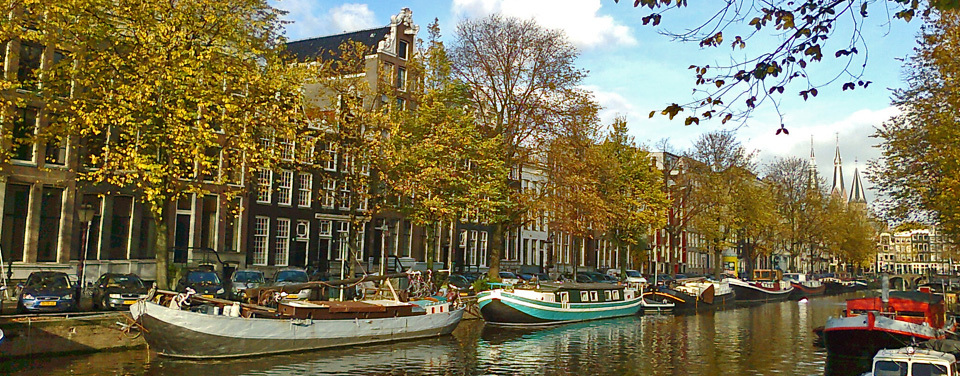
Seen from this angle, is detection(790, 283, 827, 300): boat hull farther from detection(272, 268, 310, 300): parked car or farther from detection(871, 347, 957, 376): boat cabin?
detection(871, 347, 957, 376): boat cabin

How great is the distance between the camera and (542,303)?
46875mm

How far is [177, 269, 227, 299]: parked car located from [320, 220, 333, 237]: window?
19531mm

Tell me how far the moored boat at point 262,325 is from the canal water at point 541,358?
51cm

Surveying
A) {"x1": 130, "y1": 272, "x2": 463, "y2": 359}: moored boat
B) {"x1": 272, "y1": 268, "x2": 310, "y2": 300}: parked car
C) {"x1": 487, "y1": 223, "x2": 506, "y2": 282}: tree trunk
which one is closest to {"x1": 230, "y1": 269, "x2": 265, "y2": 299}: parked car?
{"x1": 272, "y1": 268, "x2": 310, "y2": 300}: parked car

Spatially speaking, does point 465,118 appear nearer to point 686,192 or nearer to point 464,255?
point 464,255

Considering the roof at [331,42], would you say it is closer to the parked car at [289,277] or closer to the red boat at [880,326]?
the parked car at [289,277]

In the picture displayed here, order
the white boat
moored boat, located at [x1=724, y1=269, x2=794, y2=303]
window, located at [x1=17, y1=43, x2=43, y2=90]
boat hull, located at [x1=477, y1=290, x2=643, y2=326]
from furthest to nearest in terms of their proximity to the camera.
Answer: moored boat, located at [x1=724, y1=269, x2=794, y2=303], boat hull, located at [x1=477, y1=290, x2=643, y2=326], window, located at [x1=17, y1=43, x2=43, y2=90], the white boat

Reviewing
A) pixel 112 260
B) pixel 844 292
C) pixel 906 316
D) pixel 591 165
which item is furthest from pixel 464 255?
pixel 844 292

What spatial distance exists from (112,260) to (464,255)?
3428 centimetres

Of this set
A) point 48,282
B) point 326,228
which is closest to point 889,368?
point 48,282

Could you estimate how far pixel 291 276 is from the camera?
148ft

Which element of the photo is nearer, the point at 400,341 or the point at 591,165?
the point at 400,341

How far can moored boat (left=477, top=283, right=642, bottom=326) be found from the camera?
1779 inches

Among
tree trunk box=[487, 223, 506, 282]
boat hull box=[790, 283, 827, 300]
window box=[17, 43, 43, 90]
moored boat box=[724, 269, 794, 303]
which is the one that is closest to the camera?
window box=[17, 43, 43, 90]
